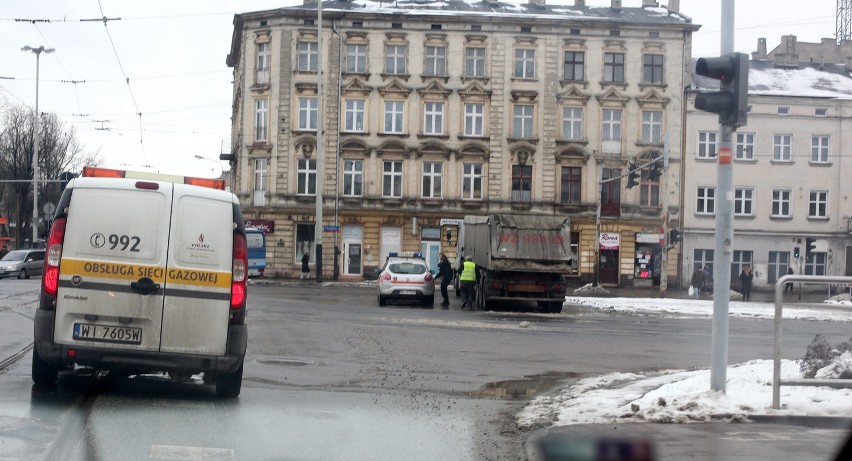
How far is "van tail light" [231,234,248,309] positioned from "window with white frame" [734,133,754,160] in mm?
53283

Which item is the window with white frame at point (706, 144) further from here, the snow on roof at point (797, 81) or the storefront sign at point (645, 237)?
the storefront sign at point (645, 237)

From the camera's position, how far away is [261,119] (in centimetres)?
5794

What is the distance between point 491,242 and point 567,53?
102 feet

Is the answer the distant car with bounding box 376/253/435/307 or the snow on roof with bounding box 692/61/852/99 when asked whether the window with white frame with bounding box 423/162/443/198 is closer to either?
the snow on roof with bounding box 692/61/852/99

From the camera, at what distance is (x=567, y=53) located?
192ft

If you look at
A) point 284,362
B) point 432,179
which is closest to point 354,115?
point 432,179

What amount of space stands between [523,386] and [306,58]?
47366 millimetres

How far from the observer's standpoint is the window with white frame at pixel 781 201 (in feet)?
194

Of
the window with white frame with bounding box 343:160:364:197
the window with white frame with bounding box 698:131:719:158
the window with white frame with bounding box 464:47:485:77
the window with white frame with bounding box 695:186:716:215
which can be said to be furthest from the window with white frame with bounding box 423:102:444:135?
the window with white frame with bounding box 695:186:716:215

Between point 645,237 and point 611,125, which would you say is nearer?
point 645,237

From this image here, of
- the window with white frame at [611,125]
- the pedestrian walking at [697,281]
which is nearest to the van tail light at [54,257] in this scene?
the pedestrian walking at [697,281]

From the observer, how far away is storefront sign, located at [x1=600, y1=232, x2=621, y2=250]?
57.6 m

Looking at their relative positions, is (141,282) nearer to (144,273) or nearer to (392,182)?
(144,273)

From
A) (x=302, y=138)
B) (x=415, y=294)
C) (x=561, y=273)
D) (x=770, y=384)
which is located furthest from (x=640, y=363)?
(x=302, y=138)
